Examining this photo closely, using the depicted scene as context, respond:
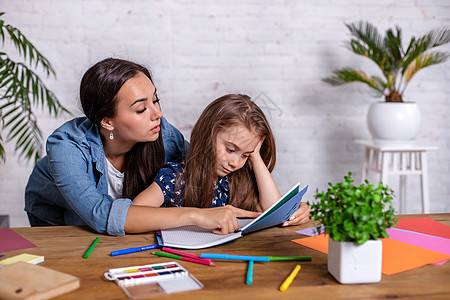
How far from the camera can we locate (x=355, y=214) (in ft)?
2.46

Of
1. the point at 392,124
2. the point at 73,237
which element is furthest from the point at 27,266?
the point at 392,124

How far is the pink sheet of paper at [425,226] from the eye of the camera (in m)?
1.15

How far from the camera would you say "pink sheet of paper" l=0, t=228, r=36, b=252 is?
40.0 inches

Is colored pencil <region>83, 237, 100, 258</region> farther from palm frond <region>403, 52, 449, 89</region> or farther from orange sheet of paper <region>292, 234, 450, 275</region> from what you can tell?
palm frond <region>403, 52, 449, 89</region>

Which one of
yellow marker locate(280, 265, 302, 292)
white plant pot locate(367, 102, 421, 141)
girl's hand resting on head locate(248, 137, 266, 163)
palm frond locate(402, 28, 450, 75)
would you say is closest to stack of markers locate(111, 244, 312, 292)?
yellow marker locate(280, 265, 302, 292)

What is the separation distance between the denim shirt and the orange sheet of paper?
49 centimetres

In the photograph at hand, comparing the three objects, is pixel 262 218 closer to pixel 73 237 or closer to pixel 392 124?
pixel 73 237

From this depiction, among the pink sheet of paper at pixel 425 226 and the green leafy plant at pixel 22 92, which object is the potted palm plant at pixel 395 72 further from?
the green leafy plant at pixel 22 92

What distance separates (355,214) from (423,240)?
42 cm

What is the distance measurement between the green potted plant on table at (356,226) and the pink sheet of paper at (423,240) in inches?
11.2

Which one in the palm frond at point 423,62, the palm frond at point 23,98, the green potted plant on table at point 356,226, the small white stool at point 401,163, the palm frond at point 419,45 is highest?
the palm frond at point 419,45

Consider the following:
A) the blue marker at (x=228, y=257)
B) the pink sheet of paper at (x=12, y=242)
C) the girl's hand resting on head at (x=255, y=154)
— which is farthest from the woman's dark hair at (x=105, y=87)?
the blue marker at (x=228, y=257)

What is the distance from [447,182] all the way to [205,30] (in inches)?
81.5

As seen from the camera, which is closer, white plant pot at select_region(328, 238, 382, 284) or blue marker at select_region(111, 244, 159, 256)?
white plant pot at select_region(328, 238, 382, 284)
